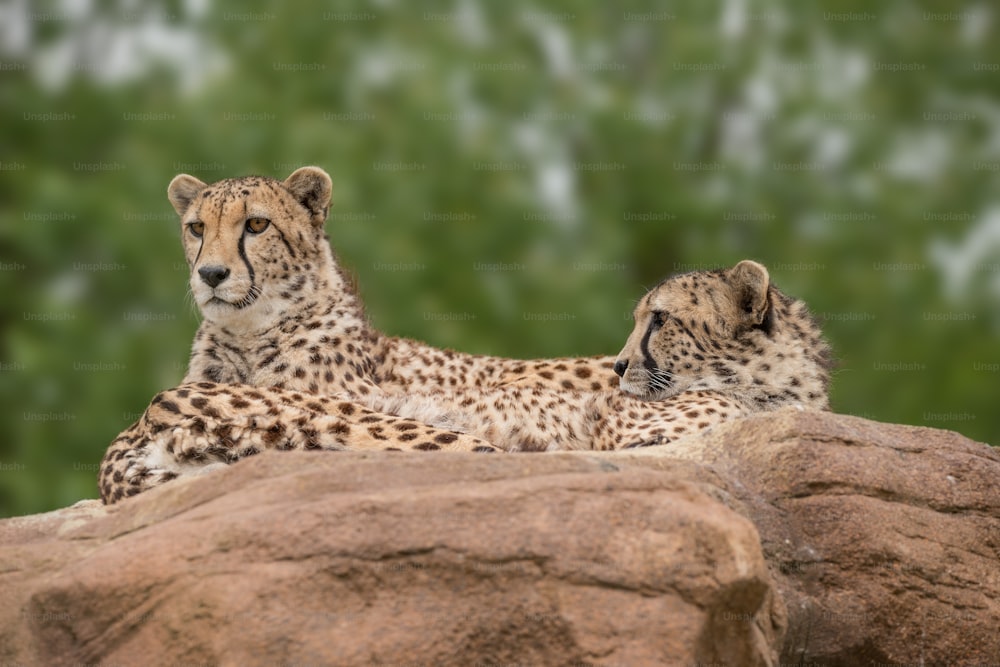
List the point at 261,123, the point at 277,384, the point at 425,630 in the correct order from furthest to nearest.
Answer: the point at 261,123
the point at 277,384
the point at 425,630

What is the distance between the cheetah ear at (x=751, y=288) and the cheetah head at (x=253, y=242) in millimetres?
2239

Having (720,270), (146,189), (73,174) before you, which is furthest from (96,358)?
(720,270)

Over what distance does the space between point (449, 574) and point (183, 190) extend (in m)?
4.17

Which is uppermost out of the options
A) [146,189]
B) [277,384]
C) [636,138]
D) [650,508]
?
[636,138]

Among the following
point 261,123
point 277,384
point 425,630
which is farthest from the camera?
point 261,123

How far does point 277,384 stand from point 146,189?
595cm

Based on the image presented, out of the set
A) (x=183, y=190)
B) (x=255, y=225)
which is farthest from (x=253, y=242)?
(x=183, y=190)

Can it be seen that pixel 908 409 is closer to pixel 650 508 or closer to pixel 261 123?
pixel 261 123

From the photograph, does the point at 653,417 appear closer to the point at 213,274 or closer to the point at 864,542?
the point at 864,542

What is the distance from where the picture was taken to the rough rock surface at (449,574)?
4457 millimetres

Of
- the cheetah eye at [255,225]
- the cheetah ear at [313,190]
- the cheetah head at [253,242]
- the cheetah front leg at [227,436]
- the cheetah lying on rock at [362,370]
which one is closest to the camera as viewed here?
the cheetah front leg at [227,436]

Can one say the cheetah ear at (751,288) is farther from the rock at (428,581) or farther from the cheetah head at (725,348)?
the rock at (428,581)

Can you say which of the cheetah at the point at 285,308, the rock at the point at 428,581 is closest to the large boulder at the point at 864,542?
the rock at the point at 428,581

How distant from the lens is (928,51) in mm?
15086
